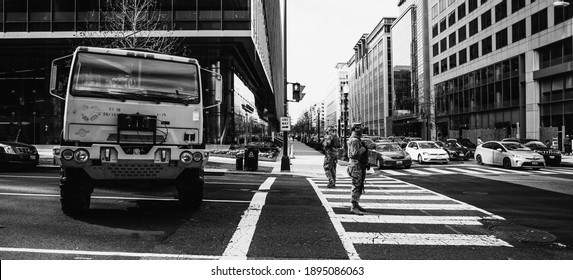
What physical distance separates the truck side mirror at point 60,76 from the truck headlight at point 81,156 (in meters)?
1.14

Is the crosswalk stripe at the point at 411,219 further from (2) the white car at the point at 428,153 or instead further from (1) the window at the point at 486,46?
(1) the window at the point at 486,46

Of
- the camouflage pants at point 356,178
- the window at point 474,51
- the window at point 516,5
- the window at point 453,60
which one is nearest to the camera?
the camouflage pants at point 356,178

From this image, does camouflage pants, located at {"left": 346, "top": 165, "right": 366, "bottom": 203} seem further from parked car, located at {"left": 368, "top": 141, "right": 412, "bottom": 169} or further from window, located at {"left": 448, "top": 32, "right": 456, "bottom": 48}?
window, located at {"left": 448, "top": 32, "right": 456, "bottom": 48}

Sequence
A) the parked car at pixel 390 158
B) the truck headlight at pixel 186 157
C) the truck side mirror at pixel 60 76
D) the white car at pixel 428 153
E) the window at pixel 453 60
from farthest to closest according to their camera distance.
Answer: the window at pixel 453 60 → the white car at pixel 428 153 → the parked car at pixel 390 158 → the truck headlight at pixel 186 157 → the truck side mirror at pixel 60 76

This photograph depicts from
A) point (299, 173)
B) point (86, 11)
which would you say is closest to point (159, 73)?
point (299, 173)

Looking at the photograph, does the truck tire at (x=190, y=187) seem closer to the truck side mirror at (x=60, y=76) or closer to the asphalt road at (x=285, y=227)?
the asphalt road at (x=285, y=227)

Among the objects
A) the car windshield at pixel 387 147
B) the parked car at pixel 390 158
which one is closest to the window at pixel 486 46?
the car windshield at pixel 387 147

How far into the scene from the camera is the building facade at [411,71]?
6562cm

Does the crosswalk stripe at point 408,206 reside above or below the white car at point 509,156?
below

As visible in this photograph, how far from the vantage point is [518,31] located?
39.9 m

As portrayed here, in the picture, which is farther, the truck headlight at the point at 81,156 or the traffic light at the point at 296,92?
the traffic light at the point at 296,92

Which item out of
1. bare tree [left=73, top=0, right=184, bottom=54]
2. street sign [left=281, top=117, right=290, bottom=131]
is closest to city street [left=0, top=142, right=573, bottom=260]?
street sign [left=281, top=117, right=290, bottom=131]

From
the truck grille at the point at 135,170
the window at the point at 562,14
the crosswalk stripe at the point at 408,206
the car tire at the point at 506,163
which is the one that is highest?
the window at the point at 562,14

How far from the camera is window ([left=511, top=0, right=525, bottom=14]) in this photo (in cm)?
3880
